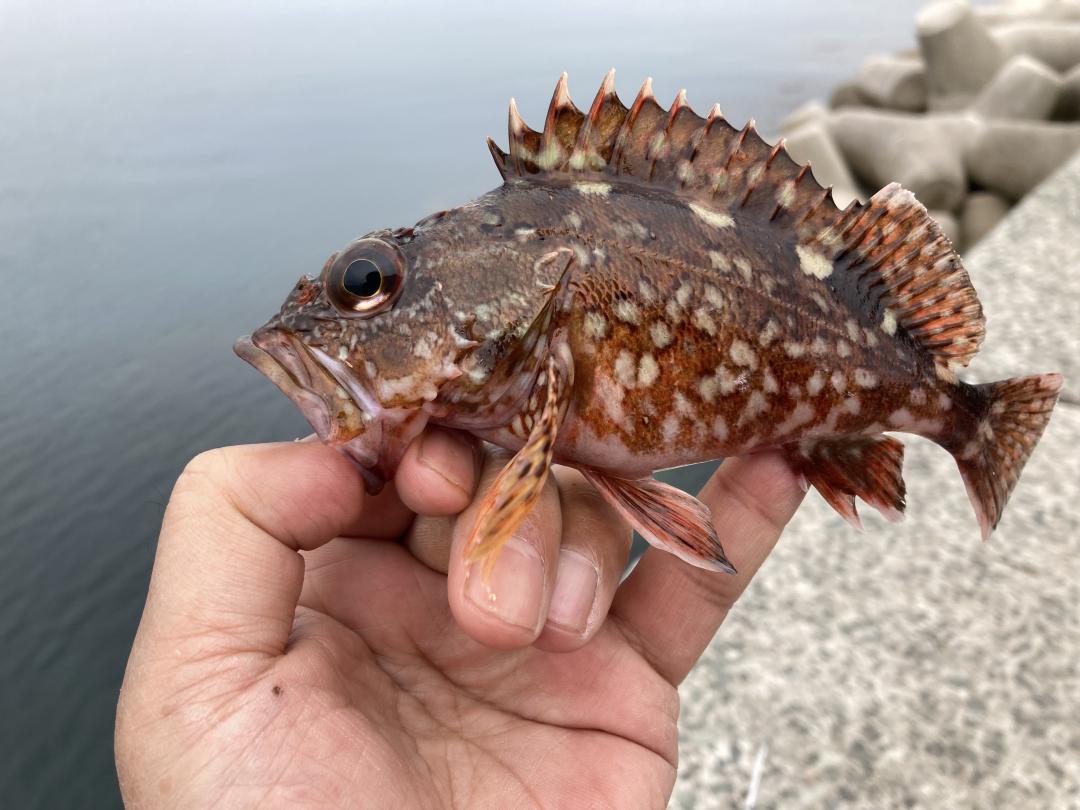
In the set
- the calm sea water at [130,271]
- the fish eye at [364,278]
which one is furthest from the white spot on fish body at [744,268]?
the calm sea water at [130,271]

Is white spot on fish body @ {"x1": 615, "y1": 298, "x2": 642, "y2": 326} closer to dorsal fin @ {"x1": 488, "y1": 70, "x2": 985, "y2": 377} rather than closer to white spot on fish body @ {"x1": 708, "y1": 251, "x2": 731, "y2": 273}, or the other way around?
white spot on fish body @ {"x1": 708, "y1": 251, "x2": 731, "y2": 273}

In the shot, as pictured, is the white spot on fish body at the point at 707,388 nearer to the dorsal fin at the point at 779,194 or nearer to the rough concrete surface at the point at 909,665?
the dorsal fin at the point at 779,194

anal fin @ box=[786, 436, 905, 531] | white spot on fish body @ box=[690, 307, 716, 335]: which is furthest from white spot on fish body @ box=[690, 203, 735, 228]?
anal fin @ box=[786, 436, 905, 531]

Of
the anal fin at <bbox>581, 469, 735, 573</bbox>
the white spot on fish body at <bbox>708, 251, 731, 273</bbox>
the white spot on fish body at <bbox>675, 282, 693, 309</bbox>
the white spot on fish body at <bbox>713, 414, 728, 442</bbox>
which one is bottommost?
the anal fin at <bbox>581, 469, 735, 573</bbox>

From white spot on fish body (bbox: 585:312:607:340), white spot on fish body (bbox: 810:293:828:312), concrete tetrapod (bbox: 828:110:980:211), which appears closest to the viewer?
white spot on fish body (bbox: 585:312:607:340)

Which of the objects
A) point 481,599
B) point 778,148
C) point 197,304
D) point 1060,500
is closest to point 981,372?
point 1060,500

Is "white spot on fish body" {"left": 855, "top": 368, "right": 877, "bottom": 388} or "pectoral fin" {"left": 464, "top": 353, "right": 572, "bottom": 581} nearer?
"pectoral fin" {"left": 464, "top": 353, "right": 572, "bottom": 581}

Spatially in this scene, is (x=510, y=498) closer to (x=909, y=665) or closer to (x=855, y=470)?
(x=855, y=470)

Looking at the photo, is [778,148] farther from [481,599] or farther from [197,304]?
[197,304]
